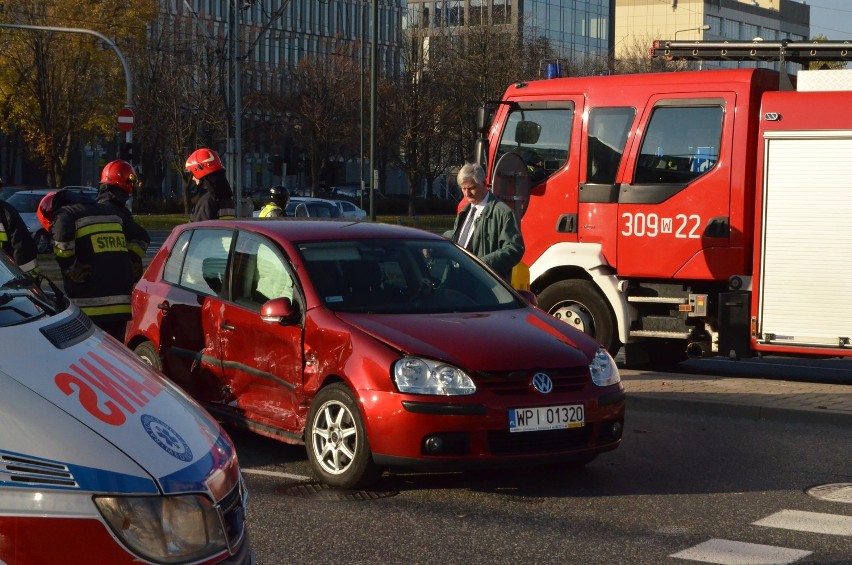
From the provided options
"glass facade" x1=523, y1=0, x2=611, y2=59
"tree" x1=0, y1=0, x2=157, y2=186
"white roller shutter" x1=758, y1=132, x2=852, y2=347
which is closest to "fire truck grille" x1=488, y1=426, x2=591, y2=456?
"white roller shutter" x1=758, y1=132, x2=852, y2=347

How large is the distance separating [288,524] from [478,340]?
4.68ft

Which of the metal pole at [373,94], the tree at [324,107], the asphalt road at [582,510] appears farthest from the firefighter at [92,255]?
the tree at [324,107]

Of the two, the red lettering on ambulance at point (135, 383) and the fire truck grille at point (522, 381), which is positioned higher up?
the red lettering on ambulance at point (135, 383)

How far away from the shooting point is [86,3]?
47.5m

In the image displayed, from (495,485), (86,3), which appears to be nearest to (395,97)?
(86,3)

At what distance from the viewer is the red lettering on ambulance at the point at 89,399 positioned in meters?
3.20

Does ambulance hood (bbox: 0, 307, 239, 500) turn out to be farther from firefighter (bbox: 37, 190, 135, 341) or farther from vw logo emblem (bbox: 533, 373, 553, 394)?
firefighter (bbox: 37, 190, 135, 341)

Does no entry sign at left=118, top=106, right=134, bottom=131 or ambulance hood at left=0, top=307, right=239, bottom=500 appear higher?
no entry sign at left=118, top=106, right=134, bottom=131

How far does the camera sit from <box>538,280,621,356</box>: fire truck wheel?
12.1m

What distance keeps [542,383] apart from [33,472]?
13.6 ft

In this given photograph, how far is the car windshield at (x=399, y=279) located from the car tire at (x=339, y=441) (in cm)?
58

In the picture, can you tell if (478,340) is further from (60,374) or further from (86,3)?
(86,3)

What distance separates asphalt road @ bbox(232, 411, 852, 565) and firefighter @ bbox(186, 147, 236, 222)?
271 centimetres

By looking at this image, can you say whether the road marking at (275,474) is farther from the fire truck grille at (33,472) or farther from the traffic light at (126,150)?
the traffic light at (126,150)
